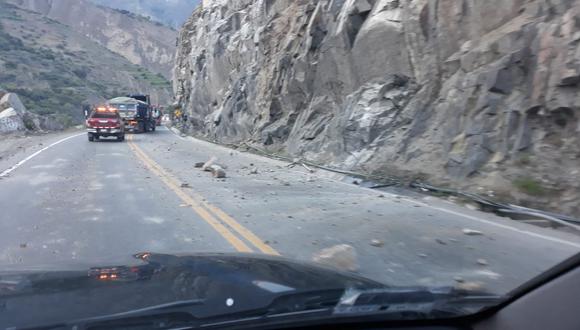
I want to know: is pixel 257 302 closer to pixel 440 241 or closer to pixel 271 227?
pixel 440 241

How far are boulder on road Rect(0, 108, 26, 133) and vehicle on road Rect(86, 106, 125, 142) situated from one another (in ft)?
35.6

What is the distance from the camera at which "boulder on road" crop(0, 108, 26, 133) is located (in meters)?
49.6

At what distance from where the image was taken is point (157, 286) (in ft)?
13.3

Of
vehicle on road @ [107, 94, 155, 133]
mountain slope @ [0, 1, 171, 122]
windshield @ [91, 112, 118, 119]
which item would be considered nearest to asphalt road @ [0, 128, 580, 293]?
windshield @ [91, 112, 118, 119]

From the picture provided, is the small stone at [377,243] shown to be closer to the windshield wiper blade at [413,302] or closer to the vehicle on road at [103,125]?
the windshield wiper blade at [413,302]

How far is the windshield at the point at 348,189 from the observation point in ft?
13.5

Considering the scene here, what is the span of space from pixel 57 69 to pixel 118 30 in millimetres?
61645

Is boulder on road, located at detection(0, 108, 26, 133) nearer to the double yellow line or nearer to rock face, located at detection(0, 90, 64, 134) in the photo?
rock face, located at detection(0, 90, 64, 134)

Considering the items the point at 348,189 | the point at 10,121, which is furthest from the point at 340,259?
the point at 10,121

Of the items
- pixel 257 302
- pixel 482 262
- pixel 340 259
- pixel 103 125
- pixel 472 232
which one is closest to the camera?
pixel 257 302

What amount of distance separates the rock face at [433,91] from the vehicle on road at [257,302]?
9.18m

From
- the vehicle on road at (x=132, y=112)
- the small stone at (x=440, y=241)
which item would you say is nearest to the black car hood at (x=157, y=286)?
the small stone at (x=440, y=241)

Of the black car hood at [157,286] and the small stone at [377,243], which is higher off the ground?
the black car hood at [157,286]

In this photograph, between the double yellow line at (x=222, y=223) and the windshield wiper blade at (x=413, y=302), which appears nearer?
the windshield wiper blade at (x=413, y=302)
